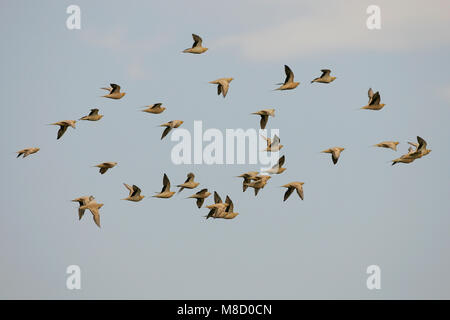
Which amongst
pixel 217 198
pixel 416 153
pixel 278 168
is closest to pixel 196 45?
pixel 278 168

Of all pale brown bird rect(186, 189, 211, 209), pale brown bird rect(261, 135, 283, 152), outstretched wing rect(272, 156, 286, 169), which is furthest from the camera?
outstretched wing rect(272, 156, 286, 169)

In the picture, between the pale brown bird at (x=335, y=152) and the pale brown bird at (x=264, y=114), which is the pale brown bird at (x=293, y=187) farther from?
the pale brown bird at (x=264, y=114)

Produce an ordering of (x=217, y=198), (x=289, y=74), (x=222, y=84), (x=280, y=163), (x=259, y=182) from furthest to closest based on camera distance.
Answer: (x=217, y=198) → (x=280, y=163) → (x=259, y=182) → (x=222, y=84) → (x=289, y=74)

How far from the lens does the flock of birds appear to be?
63312 mm

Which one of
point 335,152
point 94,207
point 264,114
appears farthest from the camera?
point 264,114

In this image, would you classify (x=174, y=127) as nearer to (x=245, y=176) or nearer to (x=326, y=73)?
(x=245, y=176)

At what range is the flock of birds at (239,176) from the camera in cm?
6331

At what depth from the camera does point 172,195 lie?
223 feet

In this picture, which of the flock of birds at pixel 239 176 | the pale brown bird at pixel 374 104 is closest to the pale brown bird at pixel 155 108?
the flock of birds at pixel 239 176

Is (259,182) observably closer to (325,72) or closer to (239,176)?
(239,176)

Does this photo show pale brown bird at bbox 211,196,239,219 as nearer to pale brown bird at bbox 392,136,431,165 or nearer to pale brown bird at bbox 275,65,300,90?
pale brown bird at bbox 275,65,300,90

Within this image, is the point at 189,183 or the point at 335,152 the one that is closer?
the point at 335,152

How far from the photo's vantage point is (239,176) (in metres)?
66.8

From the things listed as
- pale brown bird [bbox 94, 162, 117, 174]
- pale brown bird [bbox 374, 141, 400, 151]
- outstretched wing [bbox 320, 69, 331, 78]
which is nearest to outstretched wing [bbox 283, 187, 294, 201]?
pale brown bird [bbox 374, 141, 400, 151]
